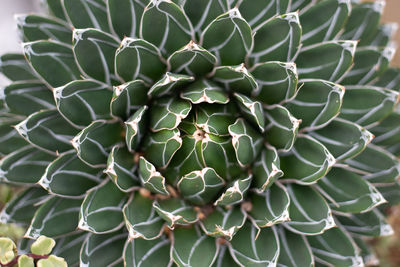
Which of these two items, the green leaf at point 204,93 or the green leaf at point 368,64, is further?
the green leaf at point 368,64

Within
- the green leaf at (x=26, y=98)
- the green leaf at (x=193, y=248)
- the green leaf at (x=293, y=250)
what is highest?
the green leaf at (x=26, y=98)

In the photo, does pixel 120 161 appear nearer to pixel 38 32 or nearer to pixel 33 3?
pixel 38 32

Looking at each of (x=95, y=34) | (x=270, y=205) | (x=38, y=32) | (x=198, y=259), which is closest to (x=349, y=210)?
(x=270, y=205)

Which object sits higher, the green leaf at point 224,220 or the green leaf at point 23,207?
the green leaf at point 23,207

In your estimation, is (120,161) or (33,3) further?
(33,3)

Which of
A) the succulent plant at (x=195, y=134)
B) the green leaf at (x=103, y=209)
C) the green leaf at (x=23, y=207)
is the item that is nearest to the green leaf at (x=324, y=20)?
the succulent plant at (x=195, y=134)

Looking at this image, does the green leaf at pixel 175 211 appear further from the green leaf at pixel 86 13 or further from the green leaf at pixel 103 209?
the green leaf at pixel 86 13

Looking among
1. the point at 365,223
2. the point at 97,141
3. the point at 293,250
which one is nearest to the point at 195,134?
the point at 97,141

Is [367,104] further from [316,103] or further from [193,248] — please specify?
[193,248]
